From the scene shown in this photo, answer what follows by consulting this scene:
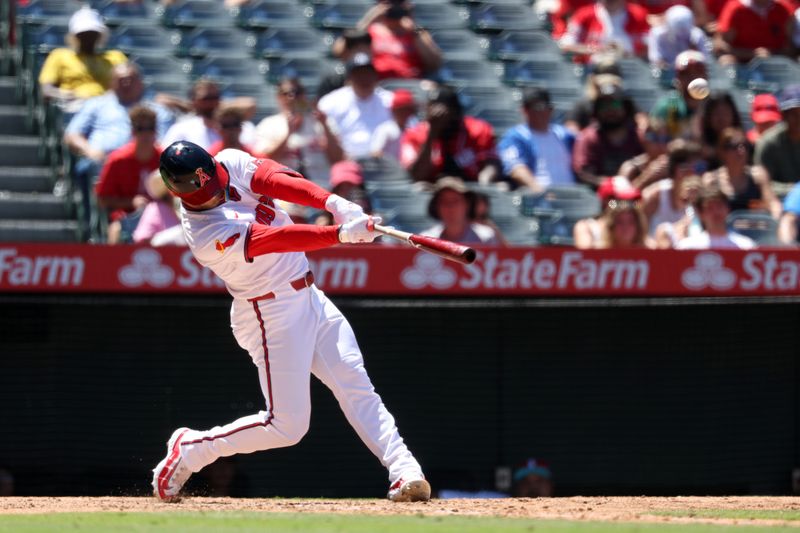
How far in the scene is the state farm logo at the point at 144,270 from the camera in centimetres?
787

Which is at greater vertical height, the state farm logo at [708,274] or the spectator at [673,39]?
the spectator at [673,39]

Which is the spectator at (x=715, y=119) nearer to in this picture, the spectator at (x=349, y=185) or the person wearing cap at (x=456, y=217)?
the person wearing cap at (x=456, y=217)

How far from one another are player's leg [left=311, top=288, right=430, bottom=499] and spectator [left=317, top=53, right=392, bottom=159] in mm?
3743

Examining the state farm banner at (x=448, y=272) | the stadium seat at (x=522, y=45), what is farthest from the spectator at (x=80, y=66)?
the stadium seat at (x=522, y=45)

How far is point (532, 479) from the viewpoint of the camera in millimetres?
8359

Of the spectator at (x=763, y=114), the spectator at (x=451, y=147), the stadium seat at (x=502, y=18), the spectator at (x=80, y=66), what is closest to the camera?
the spectator at (x=451, y=147)

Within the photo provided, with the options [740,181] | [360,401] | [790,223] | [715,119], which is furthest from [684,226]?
[360,401]

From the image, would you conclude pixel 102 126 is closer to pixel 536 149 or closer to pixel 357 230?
pixel 536 149

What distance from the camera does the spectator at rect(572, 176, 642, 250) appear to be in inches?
344

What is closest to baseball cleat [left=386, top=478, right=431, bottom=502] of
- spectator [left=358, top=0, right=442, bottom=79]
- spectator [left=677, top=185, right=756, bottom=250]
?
spectator [left=677, top=185, right=756, bottom=250]

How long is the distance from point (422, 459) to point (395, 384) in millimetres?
479

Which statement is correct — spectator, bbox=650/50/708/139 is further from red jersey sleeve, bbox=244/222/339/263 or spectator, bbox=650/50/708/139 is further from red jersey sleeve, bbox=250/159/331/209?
red jersey sleeve, bbox=244/222/339/263

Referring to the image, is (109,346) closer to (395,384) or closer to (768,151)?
(395,384)

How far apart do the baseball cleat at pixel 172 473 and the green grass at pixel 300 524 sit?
566 millimetres
